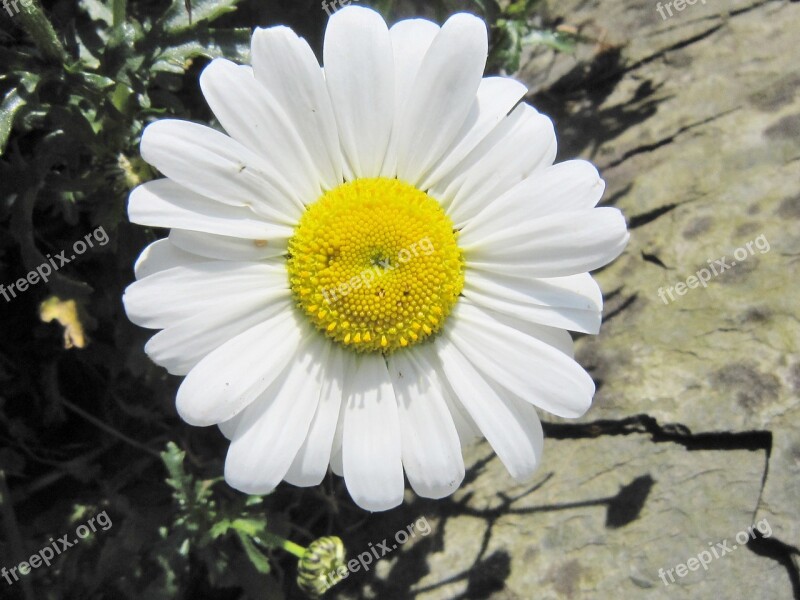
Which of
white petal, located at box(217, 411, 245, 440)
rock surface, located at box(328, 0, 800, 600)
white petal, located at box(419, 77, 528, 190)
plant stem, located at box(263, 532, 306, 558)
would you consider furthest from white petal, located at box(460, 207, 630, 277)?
plant stem, located at box(263, 532, 306, 558)

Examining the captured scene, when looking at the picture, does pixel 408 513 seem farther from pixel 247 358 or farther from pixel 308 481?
pixel 247 358

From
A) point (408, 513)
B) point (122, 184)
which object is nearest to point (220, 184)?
point (122, 184)

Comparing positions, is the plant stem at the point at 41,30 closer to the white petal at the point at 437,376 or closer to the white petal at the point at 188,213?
the white petal at the point at 188,213

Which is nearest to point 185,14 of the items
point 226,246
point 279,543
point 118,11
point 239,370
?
point 118,11

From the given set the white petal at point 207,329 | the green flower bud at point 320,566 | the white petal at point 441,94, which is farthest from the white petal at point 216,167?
the green flower bud at point 320,566

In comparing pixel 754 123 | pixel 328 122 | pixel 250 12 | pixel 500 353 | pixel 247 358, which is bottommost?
pixel 754 123

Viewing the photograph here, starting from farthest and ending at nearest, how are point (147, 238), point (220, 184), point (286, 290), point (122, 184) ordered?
point (147, 238), point (122, 184), point (286, 290), point (220, 184)
